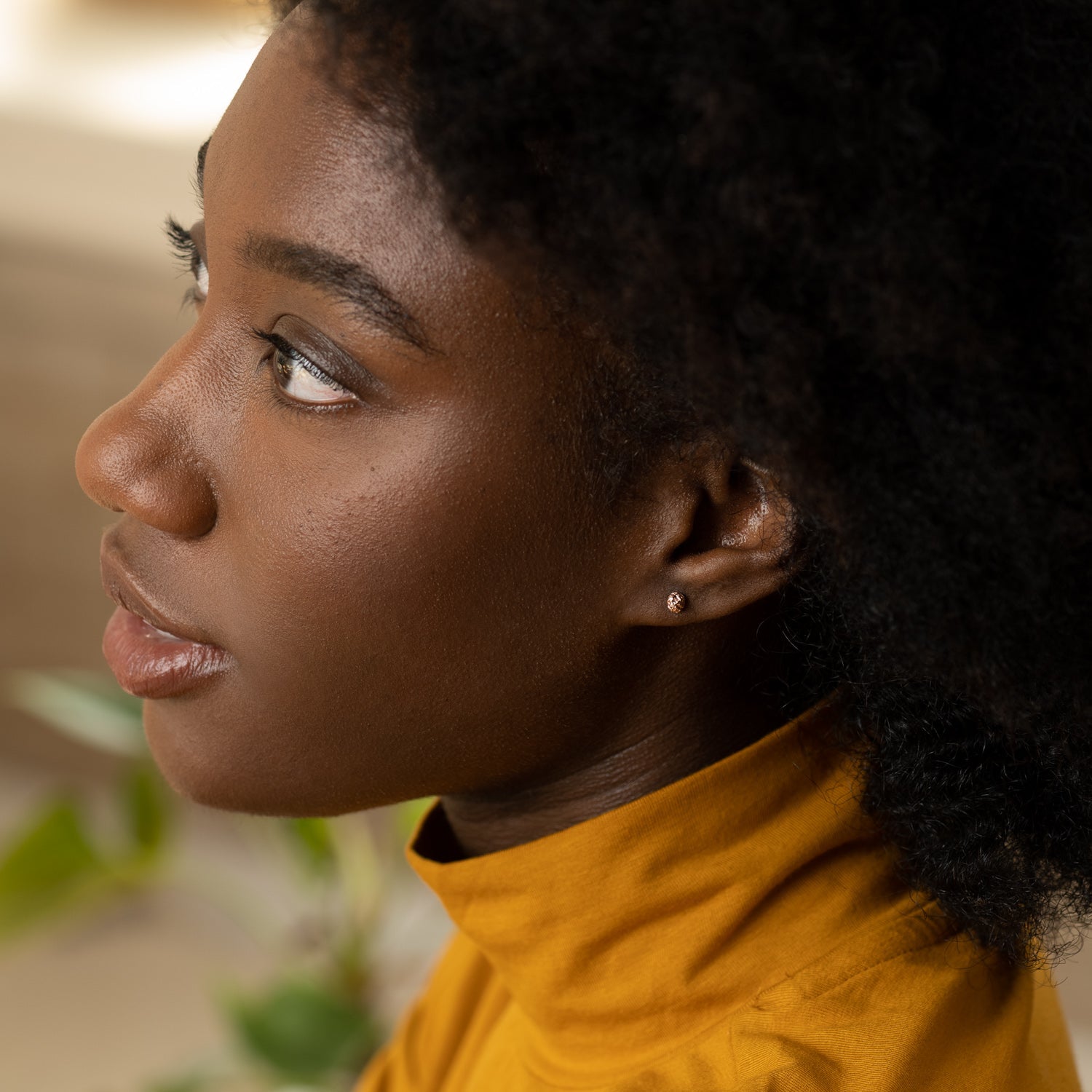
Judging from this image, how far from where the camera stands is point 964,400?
611 mm

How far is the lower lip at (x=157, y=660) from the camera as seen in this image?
2.49 ft

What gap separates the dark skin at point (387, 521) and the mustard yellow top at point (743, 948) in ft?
0.14

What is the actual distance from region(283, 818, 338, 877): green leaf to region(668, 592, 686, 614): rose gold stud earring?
0.95 m

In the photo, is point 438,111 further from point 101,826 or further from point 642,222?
point 101,826

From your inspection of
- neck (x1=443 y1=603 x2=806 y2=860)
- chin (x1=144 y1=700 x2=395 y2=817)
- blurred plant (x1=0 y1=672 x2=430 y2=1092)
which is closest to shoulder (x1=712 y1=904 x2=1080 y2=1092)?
neck (x1=443 y1=603 x2=806 y2=860)

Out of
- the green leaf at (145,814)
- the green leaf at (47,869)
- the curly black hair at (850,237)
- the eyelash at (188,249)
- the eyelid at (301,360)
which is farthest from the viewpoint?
the green leaf at (145,814)

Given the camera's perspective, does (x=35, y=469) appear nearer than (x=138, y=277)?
No

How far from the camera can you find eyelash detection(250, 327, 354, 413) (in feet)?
2.28

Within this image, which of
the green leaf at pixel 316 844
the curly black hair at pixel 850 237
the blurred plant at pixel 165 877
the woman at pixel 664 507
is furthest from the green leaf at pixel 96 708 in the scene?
the curly black hair at pixel 850 237

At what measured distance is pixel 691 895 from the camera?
779mm

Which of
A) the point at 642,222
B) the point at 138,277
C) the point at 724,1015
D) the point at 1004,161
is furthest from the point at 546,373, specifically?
the point at 138,277

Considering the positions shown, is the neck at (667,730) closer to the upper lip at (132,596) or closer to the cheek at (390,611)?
the cheek at (390,611)

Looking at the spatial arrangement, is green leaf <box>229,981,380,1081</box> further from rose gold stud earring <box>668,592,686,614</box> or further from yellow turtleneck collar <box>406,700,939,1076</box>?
rose gold stud earring <box>668,592,686,614</box>

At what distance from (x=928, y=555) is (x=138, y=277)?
161 cm
